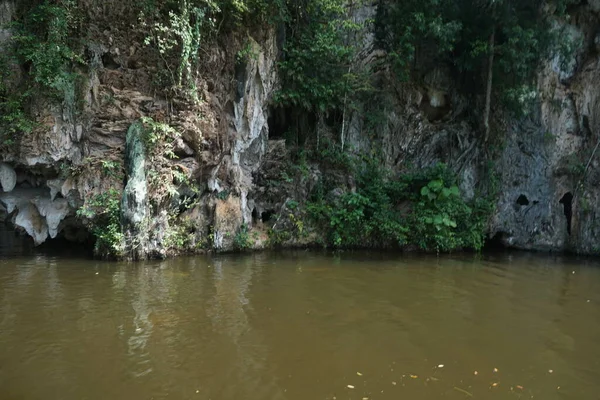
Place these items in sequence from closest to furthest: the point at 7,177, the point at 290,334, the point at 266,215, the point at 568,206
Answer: the point at 290,334 < the point at 7,177 < the point at 266,215 < the point at 568,206

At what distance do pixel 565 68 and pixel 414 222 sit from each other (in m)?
6.95

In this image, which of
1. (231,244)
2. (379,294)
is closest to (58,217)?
(231,244)

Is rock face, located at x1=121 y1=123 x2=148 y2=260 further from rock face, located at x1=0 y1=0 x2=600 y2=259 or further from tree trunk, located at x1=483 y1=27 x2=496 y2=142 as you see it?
tree trunk, located at x1=483 y1=27 x2=496 y2=142

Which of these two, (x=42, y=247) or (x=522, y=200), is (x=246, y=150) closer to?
(x=42, y=247)

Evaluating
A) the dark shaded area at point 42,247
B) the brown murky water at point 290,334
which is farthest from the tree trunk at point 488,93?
the dark shaded area at point 42,247

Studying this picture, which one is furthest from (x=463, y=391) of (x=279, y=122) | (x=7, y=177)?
(x=279, y=122)

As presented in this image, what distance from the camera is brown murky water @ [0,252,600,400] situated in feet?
12.4

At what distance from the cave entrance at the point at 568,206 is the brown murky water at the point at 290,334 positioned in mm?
4250

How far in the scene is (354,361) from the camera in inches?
170

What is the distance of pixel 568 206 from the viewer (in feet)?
41.6

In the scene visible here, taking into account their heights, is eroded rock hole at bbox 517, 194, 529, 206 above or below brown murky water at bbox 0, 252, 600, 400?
above

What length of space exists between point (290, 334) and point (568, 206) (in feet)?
37.6

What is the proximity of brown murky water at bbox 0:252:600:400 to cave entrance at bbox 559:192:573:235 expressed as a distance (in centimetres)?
425

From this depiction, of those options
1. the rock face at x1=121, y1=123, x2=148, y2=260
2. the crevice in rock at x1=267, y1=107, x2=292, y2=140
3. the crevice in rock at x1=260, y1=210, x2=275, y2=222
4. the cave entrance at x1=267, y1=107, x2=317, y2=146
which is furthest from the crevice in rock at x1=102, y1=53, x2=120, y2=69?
the crevice in rock at x1=260, y1=210, x2=275, y2=222
